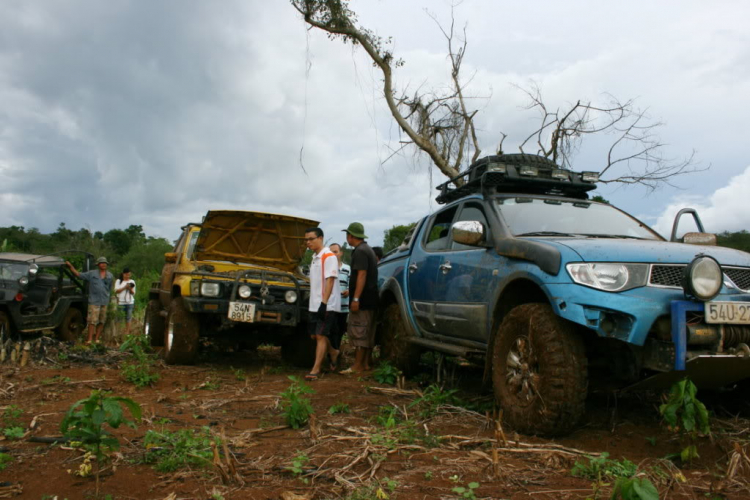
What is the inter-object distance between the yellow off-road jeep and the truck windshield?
2313 millimetres

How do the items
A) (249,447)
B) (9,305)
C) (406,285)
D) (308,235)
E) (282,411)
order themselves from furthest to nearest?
(9,305), (308,235), (406,285), (282,411), (249,447)

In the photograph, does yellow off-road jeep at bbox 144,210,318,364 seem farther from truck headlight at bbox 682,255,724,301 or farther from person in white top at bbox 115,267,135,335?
truck headlight at bbox 682,255,724,301

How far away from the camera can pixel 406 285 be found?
617 cm

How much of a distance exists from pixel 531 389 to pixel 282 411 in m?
2.00

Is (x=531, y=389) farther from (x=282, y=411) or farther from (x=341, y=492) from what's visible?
(x=282, y=411)

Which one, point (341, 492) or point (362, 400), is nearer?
point (341, 492)

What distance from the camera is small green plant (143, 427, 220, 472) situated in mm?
3207

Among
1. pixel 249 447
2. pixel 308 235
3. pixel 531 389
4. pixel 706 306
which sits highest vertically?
pixel 308 235

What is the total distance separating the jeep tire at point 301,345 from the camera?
7.35 metres

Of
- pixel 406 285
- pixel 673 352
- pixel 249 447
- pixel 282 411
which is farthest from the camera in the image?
pixel 406 285

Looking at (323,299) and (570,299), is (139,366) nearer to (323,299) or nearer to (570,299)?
(323,299)

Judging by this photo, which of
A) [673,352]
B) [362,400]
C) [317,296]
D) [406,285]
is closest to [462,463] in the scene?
[673,352]

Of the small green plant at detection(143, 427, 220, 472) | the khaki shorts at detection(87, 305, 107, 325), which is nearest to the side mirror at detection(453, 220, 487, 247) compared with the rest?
the small green plant at detection(143, 427, 220, 472)

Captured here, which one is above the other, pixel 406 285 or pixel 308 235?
pixel 308 235
